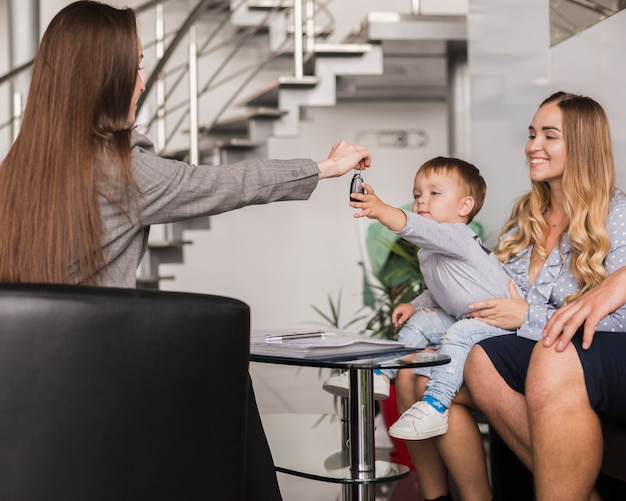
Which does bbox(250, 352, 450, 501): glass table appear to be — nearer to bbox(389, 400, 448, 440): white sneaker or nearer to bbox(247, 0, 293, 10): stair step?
bbox(389, 400, 448, 440): white sneaker

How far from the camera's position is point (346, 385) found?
2.16 m

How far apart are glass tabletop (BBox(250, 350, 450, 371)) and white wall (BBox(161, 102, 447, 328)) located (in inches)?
190

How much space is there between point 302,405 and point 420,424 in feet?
8.78

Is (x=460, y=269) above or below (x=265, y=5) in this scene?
below

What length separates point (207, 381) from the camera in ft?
4.43

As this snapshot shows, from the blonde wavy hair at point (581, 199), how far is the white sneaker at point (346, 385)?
1.56 feet

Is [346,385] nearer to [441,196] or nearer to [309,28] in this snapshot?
[441,196]

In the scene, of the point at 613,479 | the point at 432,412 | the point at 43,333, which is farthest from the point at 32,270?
the point at 613,479

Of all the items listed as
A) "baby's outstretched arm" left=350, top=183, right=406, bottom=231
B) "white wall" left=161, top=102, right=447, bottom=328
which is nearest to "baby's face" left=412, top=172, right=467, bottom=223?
"baby's outstretched arm" left=350, top=183, right=406, bottom=231

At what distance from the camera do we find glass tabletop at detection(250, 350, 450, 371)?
1.73 metres

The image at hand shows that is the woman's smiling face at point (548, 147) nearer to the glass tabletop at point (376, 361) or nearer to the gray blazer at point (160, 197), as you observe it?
the glass tabletop at point (376, 361)

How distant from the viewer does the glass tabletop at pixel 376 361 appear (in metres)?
1.73

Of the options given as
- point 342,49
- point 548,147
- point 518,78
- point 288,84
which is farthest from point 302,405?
point 548,147

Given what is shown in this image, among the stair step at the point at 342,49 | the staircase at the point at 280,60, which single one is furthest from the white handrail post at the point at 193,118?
the stair step at the point at 342,49
